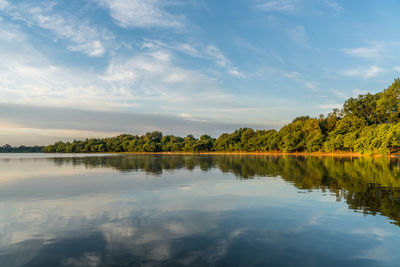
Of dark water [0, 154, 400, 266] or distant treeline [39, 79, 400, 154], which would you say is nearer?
dark water [0, 154, 400, 266]

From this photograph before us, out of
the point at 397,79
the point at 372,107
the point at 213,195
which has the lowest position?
the point at 213,195

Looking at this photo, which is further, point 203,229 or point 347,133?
point 347,133

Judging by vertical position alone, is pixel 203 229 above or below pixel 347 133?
below

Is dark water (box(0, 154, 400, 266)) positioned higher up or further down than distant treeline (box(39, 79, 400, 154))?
further down

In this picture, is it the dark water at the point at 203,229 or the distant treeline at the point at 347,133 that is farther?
the distant treeline at the point at 347,133

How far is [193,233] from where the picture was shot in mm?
10227

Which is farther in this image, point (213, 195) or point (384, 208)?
point (213, 195)

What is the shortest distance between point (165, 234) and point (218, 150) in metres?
160

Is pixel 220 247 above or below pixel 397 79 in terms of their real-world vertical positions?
below

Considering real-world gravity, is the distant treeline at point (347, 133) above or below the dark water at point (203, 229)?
above

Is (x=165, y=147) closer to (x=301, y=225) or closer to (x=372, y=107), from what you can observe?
(x=372, y=107)

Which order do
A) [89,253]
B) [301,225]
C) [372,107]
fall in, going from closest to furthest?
[89,253], [301,225], [372,107]

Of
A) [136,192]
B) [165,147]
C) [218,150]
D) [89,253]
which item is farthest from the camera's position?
[165,147]

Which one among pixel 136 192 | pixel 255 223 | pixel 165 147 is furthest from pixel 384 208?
pixel 165 147
